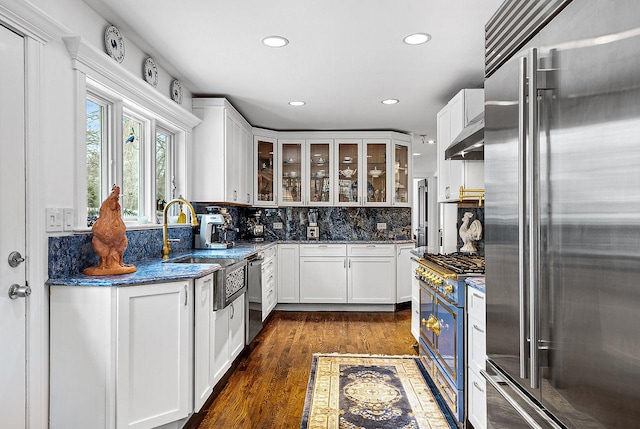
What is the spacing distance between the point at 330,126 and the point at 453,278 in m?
3.35

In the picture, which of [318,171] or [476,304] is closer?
[476,304]

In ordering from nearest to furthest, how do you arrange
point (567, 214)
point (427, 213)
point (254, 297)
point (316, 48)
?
point (567, 214) → point (316, 48) → point (254, 297) → point (427, 213)

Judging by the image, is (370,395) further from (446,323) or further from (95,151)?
(95,151)

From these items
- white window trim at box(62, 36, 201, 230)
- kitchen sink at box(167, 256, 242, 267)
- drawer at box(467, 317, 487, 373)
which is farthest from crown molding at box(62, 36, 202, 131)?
drawer at box(467, 317, 487, 373)

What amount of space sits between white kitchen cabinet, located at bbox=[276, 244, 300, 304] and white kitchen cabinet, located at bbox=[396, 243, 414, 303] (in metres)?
1.28

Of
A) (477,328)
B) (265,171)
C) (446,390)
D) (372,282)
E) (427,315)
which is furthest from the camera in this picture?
(265,171)

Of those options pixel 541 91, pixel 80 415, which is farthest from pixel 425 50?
pixel 80 415

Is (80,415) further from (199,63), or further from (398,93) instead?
(398,93)

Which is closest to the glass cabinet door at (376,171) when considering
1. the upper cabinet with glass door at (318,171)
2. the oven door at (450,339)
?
the upper cabinet with glass door at (318,171)

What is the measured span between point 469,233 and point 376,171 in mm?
2164

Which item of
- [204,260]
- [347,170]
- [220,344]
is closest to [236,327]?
[220,344]

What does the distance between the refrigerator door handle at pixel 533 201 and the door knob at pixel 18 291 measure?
2012 millimetres

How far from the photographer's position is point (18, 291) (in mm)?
1805

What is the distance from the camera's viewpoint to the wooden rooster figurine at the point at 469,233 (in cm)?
349
